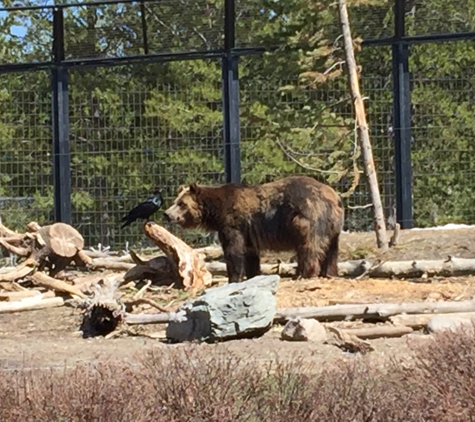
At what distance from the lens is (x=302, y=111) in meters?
16.3

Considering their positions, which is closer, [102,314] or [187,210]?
[102,314]

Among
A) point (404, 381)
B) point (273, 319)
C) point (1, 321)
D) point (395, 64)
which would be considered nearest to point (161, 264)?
point (1, 321)

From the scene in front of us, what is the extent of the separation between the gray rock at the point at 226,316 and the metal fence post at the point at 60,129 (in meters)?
7.90

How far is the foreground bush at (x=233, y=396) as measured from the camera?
463cm

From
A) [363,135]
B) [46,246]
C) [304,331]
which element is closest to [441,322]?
[304,331]

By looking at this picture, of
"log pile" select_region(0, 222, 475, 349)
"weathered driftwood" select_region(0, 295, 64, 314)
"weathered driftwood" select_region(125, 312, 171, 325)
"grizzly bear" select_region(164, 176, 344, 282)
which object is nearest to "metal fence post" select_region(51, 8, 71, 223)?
"log pile" select_region(0, 222, 475, 349)

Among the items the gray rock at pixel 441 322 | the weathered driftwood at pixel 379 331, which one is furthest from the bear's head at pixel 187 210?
the gray rock at pixel 441 322

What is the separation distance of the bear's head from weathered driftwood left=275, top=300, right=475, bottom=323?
3.97 m

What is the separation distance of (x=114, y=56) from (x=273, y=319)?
337 inches

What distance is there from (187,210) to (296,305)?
129 inches

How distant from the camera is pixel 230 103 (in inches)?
639

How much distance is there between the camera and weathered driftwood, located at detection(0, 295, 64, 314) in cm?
1123

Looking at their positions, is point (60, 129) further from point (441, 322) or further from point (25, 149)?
point (441, 322)

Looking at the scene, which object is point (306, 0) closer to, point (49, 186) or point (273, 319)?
point (49, 186)
